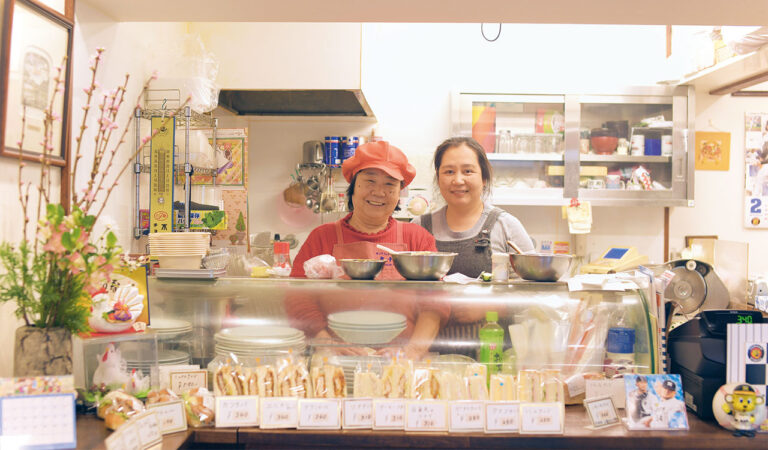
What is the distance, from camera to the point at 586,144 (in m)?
4.59

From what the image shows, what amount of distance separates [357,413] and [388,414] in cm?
9

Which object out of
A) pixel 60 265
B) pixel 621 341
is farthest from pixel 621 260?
pixel 60 265

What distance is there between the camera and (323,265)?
213cm

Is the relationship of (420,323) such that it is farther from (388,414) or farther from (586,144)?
(586,144)

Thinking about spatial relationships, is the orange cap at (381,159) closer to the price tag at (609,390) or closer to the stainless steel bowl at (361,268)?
the stainless steel bowl at (361,268)

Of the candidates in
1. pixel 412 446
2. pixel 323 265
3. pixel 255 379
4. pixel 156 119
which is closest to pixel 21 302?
pixel 255 379

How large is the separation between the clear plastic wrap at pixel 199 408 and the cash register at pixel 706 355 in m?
1.52

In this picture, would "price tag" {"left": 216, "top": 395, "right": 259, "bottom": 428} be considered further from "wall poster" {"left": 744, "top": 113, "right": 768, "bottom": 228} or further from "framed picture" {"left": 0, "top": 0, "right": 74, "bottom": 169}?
"wall poster" {"left": 744, "top": 113, "right": 768, "bottom": 228}

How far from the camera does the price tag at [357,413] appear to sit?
167cm

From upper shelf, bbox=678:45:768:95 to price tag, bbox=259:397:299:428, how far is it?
375 cm

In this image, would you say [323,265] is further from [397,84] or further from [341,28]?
[397,84]

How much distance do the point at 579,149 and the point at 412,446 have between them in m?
3.41

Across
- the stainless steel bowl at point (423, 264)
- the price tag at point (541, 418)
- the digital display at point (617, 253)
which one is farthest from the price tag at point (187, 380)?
the digital display at point (617, 253)

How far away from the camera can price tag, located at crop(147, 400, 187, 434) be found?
1.64 metres
